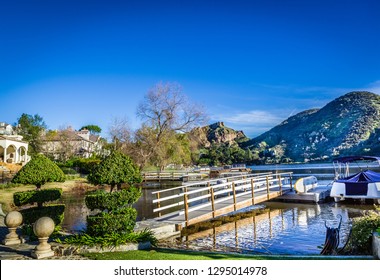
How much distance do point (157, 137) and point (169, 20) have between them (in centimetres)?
1304

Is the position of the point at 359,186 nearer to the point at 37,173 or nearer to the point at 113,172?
the point at 113,172

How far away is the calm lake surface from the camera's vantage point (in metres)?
5.41

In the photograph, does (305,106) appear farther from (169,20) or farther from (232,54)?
(169,20)

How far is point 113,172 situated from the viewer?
15.8 feet

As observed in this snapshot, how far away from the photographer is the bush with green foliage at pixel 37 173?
523cm

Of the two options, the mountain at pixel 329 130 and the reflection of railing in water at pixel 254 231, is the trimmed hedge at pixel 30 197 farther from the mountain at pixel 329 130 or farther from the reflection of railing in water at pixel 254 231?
the mountain at pixel 329 130

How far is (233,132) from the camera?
16.9 ft

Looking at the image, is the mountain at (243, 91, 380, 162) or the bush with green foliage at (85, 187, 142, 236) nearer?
the bush with green foliage at (85, 187, 142, 236)

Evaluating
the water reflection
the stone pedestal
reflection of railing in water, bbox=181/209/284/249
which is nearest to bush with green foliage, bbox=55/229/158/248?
the water reflection

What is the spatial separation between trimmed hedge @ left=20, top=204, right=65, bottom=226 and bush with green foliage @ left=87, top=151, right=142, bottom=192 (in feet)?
4.00

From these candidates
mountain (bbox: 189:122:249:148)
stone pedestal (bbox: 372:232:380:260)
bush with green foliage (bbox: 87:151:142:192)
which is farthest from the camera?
Result: mountain (bbox: 189:122:249:148)

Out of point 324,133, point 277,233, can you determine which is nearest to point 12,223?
point 277,233

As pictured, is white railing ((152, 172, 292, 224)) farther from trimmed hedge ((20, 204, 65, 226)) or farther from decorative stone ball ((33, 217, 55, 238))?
decorative stone ball ((33, 217, 55, 238))
